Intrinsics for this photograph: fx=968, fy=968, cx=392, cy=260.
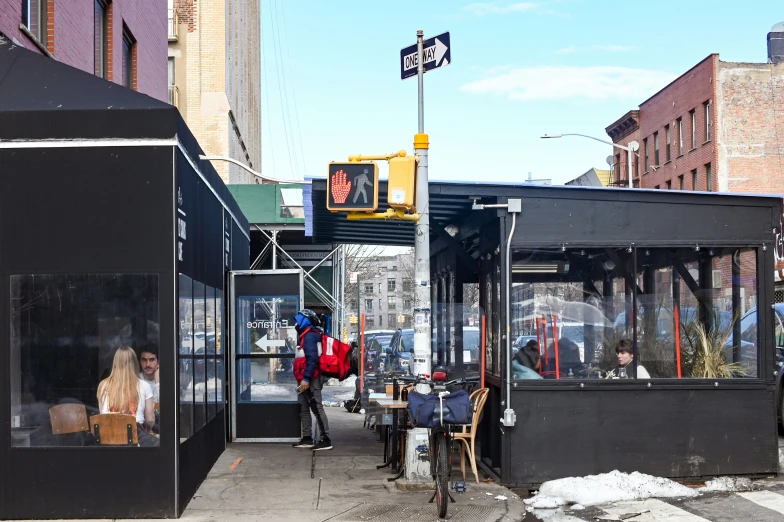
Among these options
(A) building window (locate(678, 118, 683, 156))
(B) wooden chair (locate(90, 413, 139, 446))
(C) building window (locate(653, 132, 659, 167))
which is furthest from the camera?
(C) building window (locate(653, 132, 659, 167))

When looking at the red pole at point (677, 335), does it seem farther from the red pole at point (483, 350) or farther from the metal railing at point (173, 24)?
the metal railing at point (173, 24)

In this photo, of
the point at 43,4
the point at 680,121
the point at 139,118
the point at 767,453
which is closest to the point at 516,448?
the point at 767,453

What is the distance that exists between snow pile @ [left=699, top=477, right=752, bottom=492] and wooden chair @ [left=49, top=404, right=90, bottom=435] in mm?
6399

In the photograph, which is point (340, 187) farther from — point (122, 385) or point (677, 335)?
point (677, 335)

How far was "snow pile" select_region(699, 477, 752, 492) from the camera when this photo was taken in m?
10.4

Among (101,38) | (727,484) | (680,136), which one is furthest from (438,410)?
(680,136)

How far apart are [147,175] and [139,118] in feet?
1.67

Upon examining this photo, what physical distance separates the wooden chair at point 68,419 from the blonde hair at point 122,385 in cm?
20

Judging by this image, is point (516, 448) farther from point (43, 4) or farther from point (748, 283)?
point (43, 4)

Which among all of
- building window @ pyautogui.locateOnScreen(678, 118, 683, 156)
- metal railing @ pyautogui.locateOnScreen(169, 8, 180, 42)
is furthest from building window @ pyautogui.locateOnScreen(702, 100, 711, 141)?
metal railing @ pyautogui.locateOnScreen(169, 8, 180, 42)

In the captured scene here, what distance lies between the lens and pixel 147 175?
8.62 meters

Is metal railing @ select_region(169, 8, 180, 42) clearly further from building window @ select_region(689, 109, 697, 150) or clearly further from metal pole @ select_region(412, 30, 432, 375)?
metal pole @ select_region(412, 30, 432, 375)

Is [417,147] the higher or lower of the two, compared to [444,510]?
higher

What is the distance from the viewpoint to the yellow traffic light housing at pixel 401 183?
32.2ft
